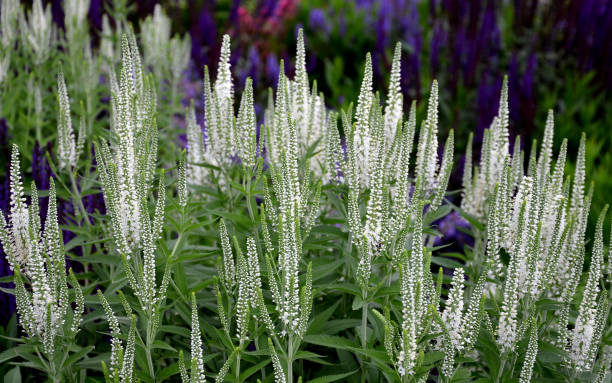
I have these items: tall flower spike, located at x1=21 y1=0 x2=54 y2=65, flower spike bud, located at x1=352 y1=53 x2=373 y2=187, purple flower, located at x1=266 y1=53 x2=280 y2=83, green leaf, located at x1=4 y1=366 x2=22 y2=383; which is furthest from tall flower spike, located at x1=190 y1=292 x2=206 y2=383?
purple flower, located at x1=266 y1=53 x2=280 y2=83

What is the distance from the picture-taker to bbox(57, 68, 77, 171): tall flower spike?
11.4 feet

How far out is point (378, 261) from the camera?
3.02 meters

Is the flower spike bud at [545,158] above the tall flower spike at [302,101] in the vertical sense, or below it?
below

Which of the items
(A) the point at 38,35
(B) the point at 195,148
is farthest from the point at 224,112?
(A) the point at 38,35

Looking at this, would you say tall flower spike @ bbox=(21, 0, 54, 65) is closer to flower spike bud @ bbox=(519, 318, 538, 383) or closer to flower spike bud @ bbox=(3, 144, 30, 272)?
flower spike bud @ bbox=(3, 144, 30, 272)

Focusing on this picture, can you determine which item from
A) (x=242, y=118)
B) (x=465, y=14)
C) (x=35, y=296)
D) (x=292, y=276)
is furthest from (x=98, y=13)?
(x=292, y=276)

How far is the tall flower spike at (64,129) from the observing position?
3483 mm

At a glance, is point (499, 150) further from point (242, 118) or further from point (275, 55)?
point (275, 55)

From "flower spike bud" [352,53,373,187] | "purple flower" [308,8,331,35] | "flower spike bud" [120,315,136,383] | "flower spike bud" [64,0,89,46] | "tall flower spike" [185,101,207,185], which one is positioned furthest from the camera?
"purple flower" [308,8,331,35]

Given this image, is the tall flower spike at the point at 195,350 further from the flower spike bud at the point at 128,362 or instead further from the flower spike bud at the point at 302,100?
the flower spike bud at the point at 302,100

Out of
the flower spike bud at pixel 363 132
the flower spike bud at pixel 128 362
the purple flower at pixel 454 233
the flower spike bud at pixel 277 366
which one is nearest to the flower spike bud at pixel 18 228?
the flower spike bud at pixel 128 362

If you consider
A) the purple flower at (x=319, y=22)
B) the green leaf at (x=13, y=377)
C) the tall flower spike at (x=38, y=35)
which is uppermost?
the purple flower at (x=319, y=22)

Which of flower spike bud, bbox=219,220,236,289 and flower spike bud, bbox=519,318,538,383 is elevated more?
flower spike bud, bbox=219,220,236,289

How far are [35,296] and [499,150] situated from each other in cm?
256
